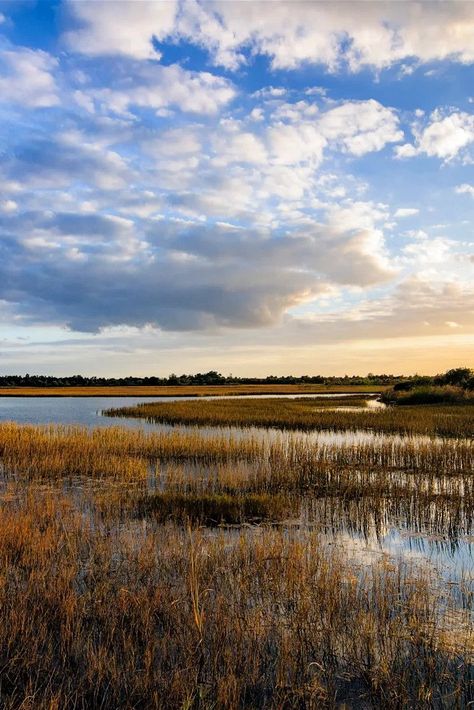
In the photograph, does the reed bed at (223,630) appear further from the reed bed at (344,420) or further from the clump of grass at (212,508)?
the reed bed at (344,420)

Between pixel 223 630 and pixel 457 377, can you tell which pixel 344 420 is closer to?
pixel 223 630

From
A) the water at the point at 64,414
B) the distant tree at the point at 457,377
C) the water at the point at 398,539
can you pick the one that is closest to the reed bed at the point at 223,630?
the water at the point at 398,539

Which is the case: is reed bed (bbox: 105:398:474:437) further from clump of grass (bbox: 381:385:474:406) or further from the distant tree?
the distant tree

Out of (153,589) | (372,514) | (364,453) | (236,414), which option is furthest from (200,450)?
(236,414)

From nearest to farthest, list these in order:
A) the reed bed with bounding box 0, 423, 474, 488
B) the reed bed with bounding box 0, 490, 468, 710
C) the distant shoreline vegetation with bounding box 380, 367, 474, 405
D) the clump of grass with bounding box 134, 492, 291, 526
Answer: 1. the reed bed with bounding box 0, 490, 468, 710
2. the clump of grass with bounding box 134, 492, 291, 526
3. the reed bed with bounding box 0, 423, 474, 488
4. the distant shoreline vegetation with bounding box 380, 367, 474, 405

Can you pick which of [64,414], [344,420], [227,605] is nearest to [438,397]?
[344,420]

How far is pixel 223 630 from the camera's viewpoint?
5430 millimetres

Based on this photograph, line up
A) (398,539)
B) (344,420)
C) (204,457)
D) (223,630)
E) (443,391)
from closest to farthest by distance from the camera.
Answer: (223,630) → (398,539) → (204,457) → (344,420) → (443,391)

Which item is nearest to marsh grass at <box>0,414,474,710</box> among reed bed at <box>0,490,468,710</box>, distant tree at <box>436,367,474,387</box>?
reed bed at <box>0,490,468,710</box>

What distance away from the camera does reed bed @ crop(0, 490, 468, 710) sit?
457 cm

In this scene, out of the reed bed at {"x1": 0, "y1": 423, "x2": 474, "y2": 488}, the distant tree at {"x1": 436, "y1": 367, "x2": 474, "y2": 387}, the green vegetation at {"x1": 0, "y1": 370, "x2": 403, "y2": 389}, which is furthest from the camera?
the green vegetation at {"x1": 0, "y1": 370, "x2": 403, "y2": 389}

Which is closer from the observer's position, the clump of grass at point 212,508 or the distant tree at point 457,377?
the clump of grass at point 212,508

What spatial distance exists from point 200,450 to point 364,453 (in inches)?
245

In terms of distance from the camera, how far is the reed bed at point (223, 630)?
4.57m
